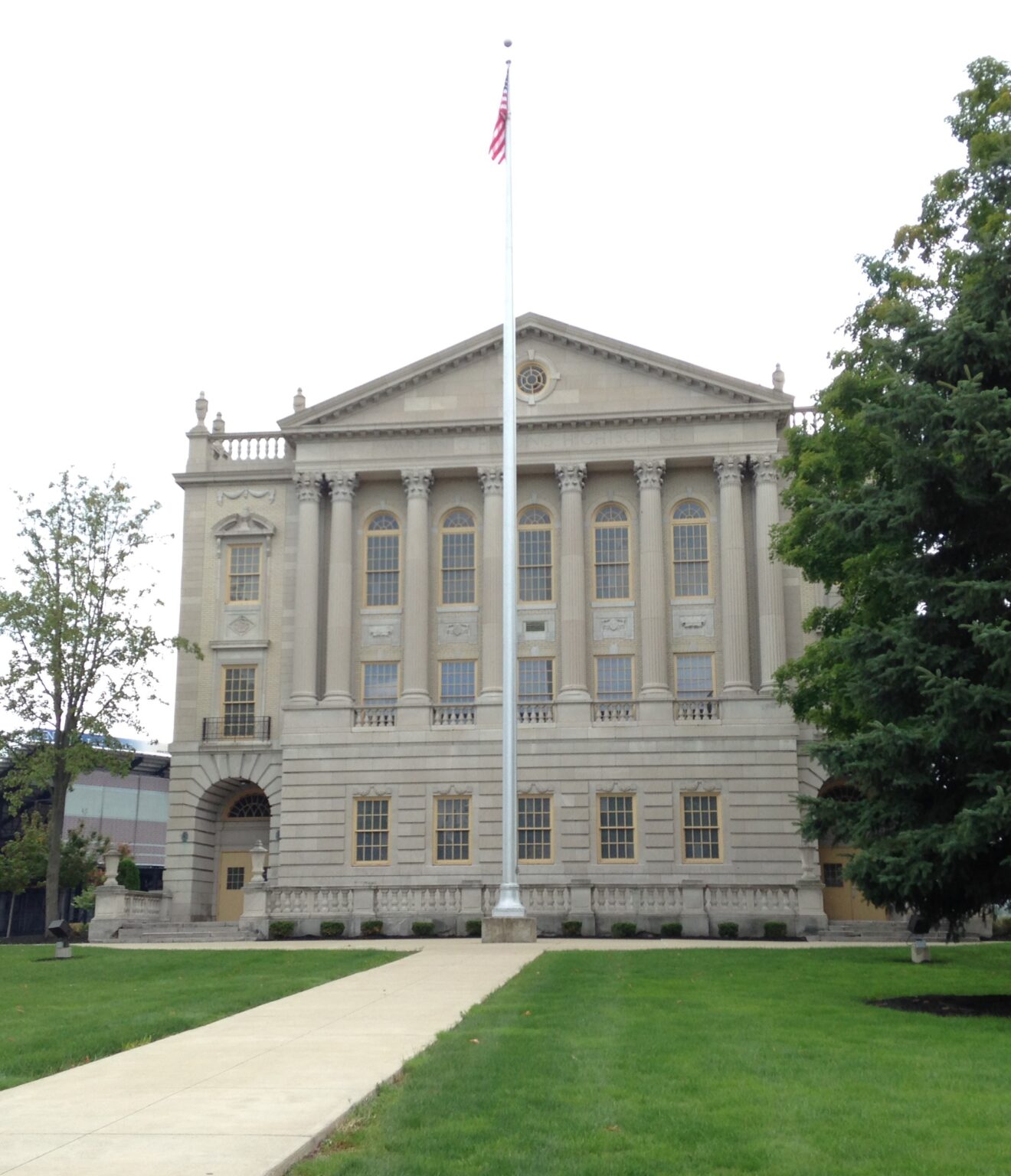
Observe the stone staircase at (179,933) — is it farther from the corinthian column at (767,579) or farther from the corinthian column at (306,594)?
the corinthian column at (767,579)

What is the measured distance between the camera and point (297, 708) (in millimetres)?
48688

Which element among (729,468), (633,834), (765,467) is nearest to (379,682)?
(633,834)

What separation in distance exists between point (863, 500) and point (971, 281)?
4622mm

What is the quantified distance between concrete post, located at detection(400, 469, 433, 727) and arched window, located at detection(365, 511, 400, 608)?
545mm

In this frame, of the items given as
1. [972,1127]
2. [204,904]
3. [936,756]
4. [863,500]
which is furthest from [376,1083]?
[204,904]

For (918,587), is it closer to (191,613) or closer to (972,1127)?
(972,1127)

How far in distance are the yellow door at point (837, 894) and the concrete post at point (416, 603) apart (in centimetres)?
1488

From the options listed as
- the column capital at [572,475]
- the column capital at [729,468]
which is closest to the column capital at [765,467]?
the column capital at [729,468]

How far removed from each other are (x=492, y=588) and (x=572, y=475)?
202 inches

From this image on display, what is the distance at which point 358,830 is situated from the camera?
47688 mm

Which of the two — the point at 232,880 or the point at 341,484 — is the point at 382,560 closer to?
the point at 341,484

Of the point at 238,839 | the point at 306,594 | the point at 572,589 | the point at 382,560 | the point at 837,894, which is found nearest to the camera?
the point at 837,894

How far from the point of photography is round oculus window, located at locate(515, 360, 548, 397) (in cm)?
5066

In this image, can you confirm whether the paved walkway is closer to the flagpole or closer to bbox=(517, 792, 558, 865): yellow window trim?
the flagpole
